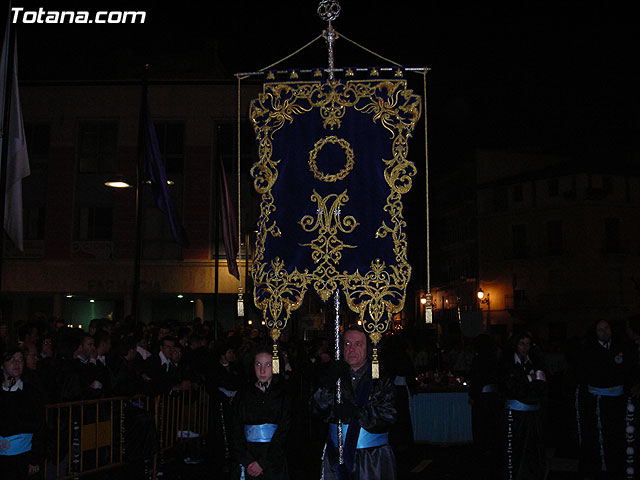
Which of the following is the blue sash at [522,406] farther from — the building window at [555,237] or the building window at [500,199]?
the building window at [500,199]

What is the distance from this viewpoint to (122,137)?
31047 millimetres

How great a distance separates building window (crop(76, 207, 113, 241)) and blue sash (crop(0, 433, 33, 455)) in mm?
24856

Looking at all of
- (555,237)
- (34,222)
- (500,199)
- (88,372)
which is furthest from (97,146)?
(555,237)

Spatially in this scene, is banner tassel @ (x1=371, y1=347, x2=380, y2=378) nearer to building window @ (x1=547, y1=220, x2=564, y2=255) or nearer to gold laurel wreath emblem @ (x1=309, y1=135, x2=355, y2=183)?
gold laurel wreath emblem @ (x1=309, y1=135, x2=355, y2=183)

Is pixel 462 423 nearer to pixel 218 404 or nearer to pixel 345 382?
pixel 218 404

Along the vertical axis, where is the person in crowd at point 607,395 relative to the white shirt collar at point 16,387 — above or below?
below

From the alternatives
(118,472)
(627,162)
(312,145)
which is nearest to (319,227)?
(312,145)

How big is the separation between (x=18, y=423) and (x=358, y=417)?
3.43m

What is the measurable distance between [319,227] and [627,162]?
4685cm

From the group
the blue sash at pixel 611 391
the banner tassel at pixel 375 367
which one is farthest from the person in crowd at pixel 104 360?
the blue sash at pixel 611 391

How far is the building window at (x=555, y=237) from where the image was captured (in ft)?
152

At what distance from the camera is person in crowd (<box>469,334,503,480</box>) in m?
11.2

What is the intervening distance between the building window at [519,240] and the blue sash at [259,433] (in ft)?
145

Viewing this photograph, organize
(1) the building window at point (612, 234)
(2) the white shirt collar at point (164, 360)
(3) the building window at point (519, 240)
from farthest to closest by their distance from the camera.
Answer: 1. (3) the building window at point (519, 240)
2. (1) the building window at point (612, 234)
3. (2) the white shirt collar at point (164, 360)
